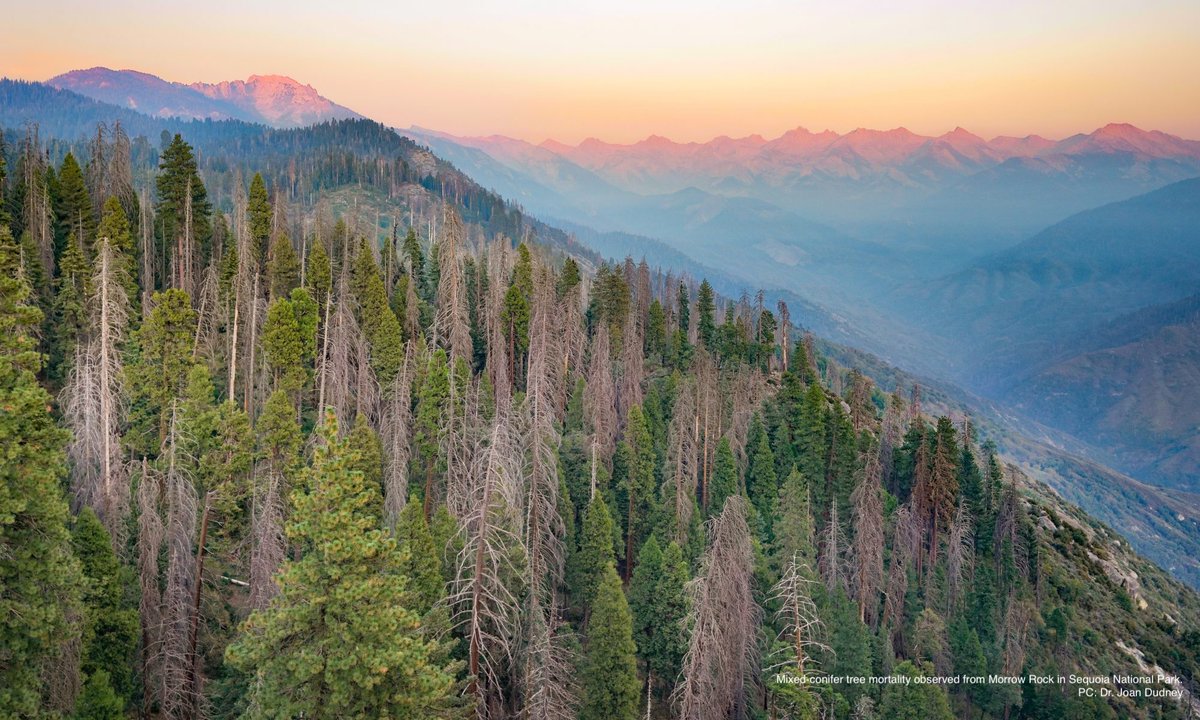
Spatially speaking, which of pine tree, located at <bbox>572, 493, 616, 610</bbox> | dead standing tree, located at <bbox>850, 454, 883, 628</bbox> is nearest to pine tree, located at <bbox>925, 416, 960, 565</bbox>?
dead standing tree, located at <bbox>850, 454, 883, 628</bbox>

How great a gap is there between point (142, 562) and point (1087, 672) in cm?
6459

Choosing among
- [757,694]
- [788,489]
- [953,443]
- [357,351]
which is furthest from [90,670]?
[953,443]

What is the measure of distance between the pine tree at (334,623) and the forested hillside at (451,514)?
8 cm

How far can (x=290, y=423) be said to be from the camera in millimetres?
33375

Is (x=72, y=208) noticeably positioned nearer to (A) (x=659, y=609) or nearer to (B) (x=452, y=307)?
(B) (x=452, y=307)

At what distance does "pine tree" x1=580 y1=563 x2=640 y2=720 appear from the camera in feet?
95.2

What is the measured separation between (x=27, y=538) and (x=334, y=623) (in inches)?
263

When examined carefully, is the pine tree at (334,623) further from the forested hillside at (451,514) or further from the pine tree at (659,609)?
the pine tree at (659,609)

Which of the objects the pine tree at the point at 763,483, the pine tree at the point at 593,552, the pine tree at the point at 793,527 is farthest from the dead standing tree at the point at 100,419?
the pine tree at the point at 763,483

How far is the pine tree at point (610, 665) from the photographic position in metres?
29.0

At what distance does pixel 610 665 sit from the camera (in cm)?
2930

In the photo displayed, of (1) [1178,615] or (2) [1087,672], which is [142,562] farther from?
(1) [1178,615]

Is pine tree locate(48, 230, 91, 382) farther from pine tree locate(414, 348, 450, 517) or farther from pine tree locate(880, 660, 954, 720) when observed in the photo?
pine tree locate(880, 660, 954, 720)

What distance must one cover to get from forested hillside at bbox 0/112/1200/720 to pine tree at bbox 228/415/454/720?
0.25 feet
